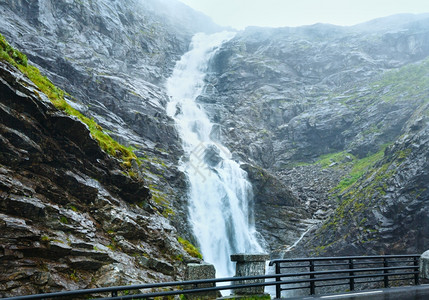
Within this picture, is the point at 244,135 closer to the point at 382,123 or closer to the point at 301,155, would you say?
the point at 301,155

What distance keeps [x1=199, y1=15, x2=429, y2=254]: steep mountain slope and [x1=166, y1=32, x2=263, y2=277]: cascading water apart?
2.71m

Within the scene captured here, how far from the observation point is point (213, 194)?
3575cm

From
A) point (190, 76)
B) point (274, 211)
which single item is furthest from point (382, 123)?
point (190, 76)

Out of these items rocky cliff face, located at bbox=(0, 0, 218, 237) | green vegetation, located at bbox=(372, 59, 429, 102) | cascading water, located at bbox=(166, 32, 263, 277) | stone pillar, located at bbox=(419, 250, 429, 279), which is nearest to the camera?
stone pillar, located at bbox=(419, 250, 429, 279)

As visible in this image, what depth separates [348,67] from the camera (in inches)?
2992

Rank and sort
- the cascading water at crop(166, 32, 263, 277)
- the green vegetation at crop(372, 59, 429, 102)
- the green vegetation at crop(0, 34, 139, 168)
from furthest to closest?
the green vegetation at crop(372, 59, 429, 102) → the cascading water at crop(166, 32, 263, 277) → the green vegetation at crop(0, 34, 139, 168)

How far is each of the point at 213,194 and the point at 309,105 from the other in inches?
1619

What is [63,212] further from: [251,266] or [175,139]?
[175,139]

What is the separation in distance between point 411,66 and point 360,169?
34.5 metres

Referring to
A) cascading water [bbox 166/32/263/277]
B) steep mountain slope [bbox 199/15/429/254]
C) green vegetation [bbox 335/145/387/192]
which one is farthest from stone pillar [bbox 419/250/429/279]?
green vegetation [bbox 335/145/387/192]

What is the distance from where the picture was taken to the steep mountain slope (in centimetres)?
4572

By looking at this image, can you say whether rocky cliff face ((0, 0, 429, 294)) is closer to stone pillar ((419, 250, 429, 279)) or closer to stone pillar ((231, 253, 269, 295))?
stone pillar ((231, 253, 269, 295))

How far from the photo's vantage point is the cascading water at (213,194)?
3100 centimetres

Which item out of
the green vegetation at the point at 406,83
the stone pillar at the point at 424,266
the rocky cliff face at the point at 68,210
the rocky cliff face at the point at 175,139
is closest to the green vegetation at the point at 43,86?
the rocky cliff face at the point at 68,210
